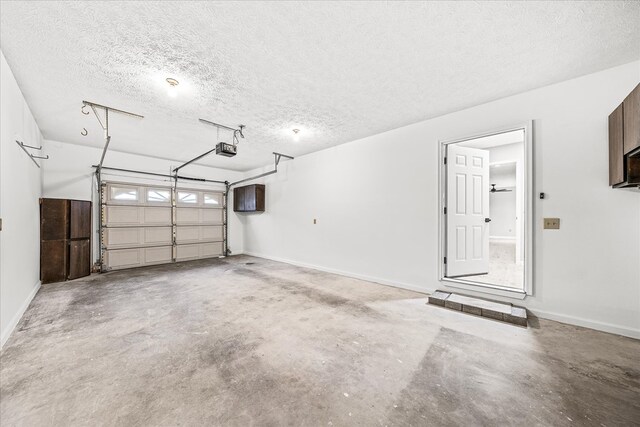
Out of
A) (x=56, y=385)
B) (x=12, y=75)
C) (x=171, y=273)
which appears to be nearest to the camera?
(x=56, y=385)

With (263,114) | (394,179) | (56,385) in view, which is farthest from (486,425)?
(263,114)

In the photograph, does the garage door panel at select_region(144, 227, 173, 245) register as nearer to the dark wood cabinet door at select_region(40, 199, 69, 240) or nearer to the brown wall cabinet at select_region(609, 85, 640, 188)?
the dark wood cabinet door at select_region(40, 199, 69, 240)

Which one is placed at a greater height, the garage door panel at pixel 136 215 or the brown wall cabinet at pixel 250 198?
the brown wall cabinet at pixel 250 198

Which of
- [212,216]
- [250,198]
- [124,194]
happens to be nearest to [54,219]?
[124,194]

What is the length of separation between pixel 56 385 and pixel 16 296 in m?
1.94

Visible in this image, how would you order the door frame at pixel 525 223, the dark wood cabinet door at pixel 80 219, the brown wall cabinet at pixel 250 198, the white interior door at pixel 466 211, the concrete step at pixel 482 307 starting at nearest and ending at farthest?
1. the concrete step at pixel 482 307
2. the door frame at pixel 525 223
3. the white interior door at pixel 466 211
4. the dark wood cabinet door at pixel 80 219
5. the brown wall cabinet at pixel 250 198

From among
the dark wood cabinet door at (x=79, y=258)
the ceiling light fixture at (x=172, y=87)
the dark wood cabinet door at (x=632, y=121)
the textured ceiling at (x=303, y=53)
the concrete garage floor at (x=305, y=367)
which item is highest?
the textured ceiling at (x=303, y=53)

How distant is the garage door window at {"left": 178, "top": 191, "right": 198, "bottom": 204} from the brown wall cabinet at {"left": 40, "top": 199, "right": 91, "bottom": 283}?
2114 millimetres

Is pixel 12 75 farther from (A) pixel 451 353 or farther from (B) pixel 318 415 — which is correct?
(A) pixel 451 353

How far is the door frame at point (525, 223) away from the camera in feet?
9.20

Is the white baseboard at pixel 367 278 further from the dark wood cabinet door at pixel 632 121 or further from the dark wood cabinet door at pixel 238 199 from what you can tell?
the dark wood cabinet door at pixel 632 121

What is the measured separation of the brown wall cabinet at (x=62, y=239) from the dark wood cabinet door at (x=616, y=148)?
7.81 m

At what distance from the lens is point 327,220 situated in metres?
5.23

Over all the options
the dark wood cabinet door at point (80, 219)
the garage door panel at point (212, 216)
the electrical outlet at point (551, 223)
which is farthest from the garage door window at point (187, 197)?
the electrical outlet at point (551, 223)
